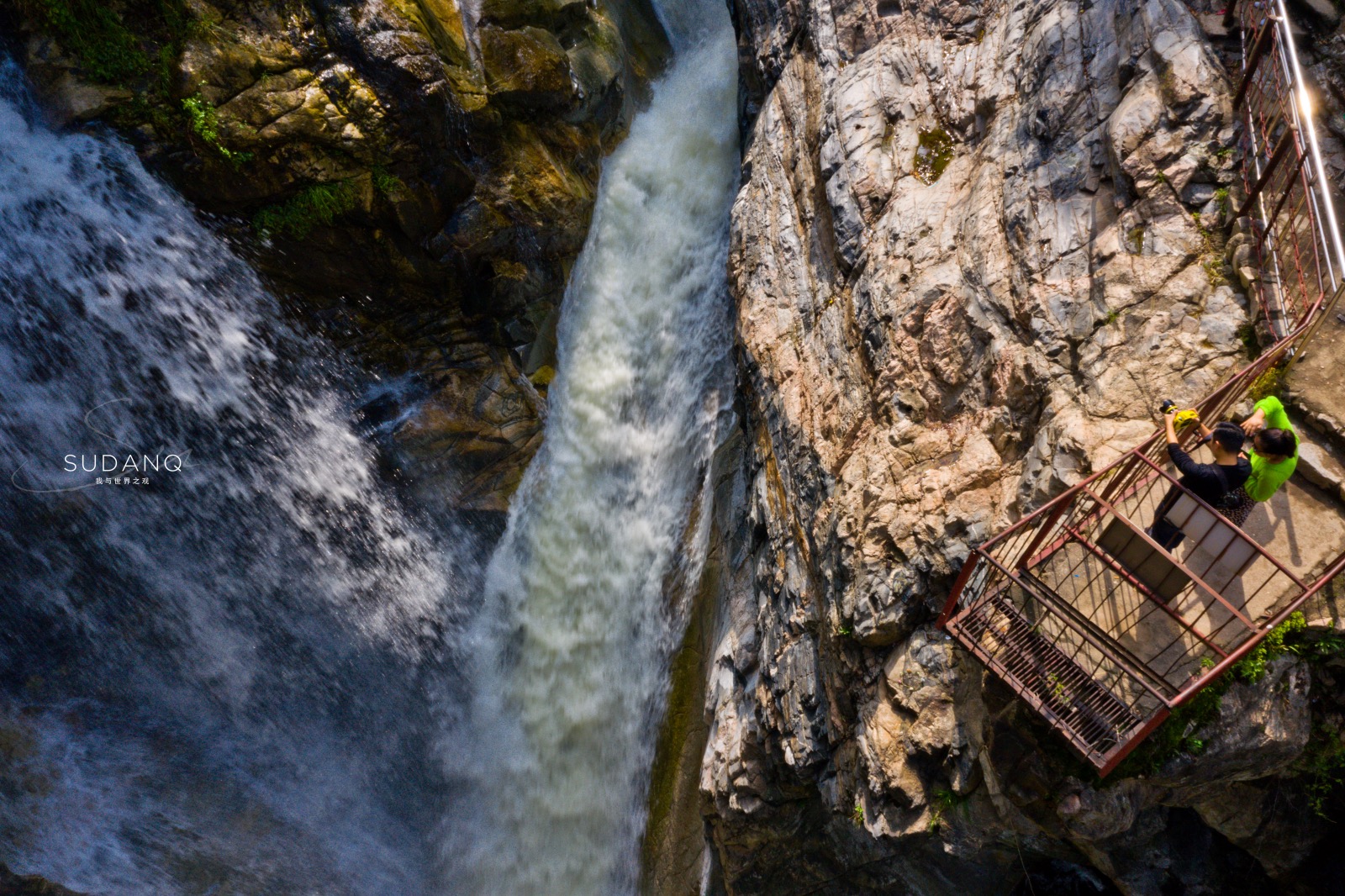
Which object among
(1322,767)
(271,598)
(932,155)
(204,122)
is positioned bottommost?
(1322,767)

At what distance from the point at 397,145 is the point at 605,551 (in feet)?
22.7

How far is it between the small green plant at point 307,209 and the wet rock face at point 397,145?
0.02 m

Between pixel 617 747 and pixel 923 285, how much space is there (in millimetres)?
8049

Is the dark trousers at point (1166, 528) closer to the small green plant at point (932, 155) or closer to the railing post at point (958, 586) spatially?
the railing post at point (958, 586)

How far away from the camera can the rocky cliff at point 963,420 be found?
651 cm

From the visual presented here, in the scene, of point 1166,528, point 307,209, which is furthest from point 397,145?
point 1166,528

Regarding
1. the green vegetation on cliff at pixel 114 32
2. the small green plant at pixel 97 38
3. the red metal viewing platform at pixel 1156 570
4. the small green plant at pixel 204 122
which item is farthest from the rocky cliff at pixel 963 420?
the small green plant at pixel 97 38

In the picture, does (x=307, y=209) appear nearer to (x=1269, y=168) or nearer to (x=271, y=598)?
(x=271, y=598)

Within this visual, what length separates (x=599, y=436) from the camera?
1282 cm

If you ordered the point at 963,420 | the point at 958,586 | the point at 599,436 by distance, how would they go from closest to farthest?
the point at 958,586, the point at 963,420, the point at 599,436

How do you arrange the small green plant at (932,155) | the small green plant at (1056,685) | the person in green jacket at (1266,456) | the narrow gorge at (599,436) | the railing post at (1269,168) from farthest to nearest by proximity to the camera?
the small green plant at (932,155)
the narrow gorge at (599,436)
the railing post at (1269,168)
the small green plant at (1056,685)
the person in green jacket at (1266,456)

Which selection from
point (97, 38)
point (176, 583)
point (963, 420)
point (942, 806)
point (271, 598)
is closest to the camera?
point (942, 806)

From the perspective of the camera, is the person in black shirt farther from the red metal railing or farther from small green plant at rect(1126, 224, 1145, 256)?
small green plant at rect(1126, 224, 1145, 256)

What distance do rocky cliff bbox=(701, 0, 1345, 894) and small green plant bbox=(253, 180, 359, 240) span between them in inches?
248
